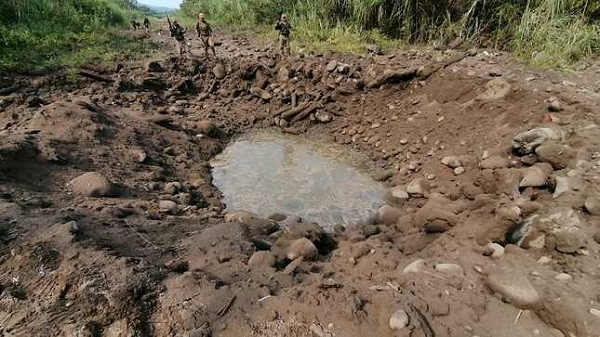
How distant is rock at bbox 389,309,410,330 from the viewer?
6.63ft

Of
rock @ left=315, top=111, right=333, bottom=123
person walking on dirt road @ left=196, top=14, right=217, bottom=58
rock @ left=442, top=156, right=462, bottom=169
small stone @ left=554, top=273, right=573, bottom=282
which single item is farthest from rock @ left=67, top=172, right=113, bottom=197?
person walking on dirt road @ left=196, top=14, right=217, bottom=58

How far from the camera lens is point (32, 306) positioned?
7.11 feet

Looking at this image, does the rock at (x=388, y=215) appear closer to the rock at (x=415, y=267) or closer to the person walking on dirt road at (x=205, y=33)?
the rock at (x=415, y=267)

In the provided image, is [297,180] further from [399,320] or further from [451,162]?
[399,320]

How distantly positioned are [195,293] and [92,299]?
59cm

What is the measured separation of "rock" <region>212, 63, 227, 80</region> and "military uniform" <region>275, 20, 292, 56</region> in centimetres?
126

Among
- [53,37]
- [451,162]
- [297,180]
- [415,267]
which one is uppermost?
[53,37]

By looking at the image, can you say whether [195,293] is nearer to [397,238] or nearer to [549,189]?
[397,238]

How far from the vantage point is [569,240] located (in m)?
2.56

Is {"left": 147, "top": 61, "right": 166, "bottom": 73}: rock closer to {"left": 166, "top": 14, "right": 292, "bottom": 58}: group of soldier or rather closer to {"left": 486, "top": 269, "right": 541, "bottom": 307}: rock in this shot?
{"left": 166, "top": 14, "right": 292, "bottom": 58}: group of soldier

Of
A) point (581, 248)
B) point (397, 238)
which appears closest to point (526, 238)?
point (581, 248)

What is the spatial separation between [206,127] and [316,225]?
3.15m

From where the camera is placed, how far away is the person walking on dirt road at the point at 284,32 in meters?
7.53

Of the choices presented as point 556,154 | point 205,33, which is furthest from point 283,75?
point 556,154
